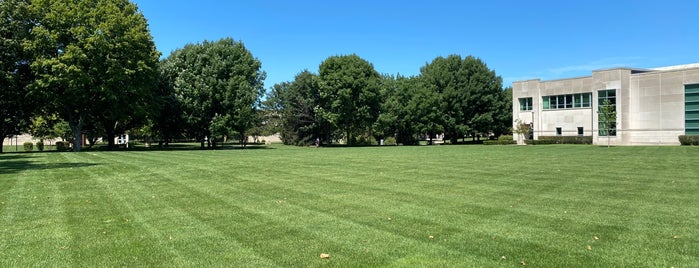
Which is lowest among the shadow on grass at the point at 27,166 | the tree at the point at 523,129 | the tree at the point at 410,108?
the shadow on grass at the point at 27,166

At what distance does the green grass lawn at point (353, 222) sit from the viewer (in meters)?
5.81

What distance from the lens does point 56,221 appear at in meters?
8.17

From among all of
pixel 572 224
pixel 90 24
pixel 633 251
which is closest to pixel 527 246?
pixel 633 251

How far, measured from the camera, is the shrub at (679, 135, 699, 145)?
51.4 meters

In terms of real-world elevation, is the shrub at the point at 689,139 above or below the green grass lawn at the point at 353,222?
above

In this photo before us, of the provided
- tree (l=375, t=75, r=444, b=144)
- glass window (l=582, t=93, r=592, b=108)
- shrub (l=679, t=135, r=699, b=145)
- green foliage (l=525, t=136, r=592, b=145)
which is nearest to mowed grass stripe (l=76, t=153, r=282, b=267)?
tree (l=375, t=75, r=444, b=144)

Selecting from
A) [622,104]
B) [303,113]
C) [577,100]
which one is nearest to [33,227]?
[303,113]

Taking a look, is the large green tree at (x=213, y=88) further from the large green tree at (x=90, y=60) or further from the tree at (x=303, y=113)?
the tree at (x=303, y=113)

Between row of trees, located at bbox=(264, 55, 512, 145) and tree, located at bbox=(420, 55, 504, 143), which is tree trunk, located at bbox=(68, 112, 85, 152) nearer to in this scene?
row of trees, located at bbox=(264, 55, 512, 145)

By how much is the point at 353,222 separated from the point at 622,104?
64631 millimetres

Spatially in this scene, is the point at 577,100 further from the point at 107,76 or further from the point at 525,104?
the point at 107,76

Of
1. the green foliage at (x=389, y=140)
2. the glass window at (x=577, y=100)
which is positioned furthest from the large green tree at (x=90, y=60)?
the glass window at (x=577, y=100)

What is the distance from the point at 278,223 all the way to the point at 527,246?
4016 millimetres

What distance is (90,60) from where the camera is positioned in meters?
37.3
